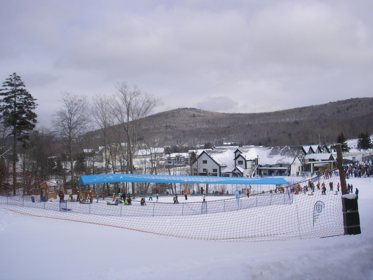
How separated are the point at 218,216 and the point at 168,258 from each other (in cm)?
825

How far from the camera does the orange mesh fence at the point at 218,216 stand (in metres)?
9.84

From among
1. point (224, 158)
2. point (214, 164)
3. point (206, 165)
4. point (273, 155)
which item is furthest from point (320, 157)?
point (206, 165)

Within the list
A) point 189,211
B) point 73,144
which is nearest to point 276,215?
point 189,211

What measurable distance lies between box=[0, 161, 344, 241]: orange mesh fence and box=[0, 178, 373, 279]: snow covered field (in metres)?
2.23

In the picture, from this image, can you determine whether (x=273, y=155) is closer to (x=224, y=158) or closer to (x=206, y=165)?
(x=224, y=158)

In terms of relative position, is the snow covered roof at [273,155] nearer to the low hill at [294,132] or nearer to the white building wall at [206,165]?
the white building wall at [206,165]

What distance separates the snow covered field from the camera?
15.3 ft

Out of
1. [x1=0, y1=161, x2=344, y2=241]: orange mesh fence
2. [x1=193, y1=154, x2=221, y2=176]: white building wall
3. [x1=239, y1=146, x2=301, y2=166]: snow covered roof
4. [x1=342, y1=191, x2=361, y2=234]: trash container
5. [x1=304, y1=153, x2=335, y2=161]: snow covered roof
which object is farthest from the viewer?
[x1=193, y1=154, x2=221, y2=176]: white building wall

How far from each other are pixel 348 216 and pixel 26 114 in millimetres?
27364

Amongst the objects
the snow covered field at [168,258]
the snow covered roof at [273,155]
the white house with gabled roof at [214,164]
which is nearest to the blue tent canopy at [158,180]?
the snow covered field at [168,258]

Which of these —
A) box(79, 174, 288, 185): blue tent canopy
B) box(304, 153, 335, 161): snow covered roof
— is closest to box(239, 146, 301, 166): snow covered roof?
box(304, 153, 335, 161): snow covered roof

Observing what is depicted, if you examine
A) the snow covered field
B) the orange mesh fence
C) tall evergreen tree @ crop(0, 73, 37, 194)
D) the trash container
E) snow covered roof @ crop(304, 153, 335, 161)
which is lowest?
the orange mesh fence

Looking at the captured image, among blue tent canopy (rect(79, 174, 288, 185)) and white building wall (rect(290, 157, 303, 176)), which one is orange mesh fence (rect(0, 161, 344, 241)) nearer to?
blue tent canopy (rect(79, 174, 288, 185))

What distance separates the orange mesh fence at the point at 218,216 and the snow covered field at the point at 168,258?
7.30 feet
